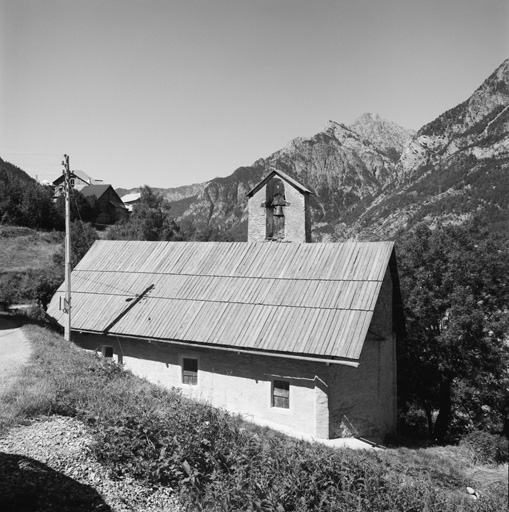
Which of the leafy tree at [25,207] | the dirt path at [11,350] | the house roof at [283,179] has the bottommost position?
the dirt path at [11,350]

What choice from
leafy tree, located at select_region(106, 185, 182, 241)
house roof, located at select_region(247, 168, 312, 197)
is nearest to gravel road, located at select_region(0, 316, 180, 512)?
house roof, located at select_region(247, 168, 312, 197)

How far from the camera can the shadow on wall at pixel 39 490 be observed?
5555mm

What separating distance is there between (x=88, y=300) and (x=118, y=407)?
33.4ft

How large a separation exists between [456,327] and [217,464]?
44.3 ft

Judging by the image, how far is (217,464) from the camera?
23.2 ft

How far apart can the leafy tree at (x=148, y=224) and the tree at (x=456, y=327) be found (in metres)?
30.1

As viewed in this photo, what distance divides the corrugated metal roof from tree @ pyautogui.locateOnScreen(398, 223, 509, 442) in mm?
5921

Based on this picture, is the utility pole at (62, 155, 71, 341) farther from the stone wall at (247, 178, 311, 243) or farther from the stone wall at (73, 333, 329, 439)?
the stone wall at (247, 178, 311, 243)

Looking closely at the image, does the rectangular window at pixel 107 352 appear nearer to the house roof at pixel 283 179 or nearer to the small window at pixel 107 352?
the small window at pixel 107 352

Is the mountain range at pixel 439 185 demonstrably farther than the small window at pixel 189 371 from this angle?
Yes

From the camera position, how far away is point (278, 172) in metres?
17.1

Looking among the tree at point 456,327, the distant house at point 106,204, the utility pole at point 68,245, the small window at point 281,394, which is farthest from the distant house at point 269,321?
the distant house at point 106,204

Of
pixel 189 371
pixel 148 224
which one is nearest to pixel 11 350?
Answer: pixel 189 371

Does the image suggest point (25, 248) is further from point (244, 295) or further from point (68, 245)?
point (244, 295)
